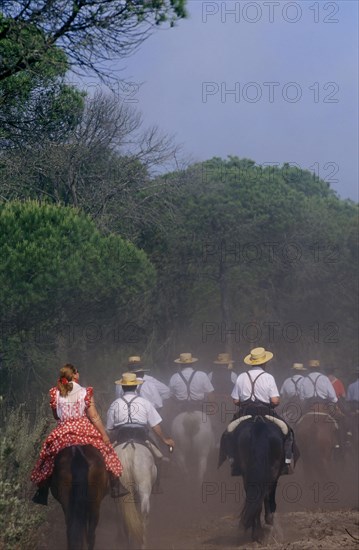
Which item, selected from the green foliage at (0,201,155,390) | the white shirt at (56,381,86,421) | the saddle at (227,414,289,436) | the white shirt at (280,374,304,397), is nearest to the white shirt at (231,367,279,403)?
the saddle at (227,414,289,436)

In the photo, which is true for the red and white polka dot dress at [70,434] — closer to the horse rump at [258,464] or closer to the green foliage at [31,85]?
the horse rump at [258,464]

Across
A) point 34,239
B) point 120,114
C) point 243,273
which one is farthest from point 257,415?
point 243,273

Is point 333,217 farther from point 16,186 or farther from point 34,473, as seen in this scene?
point 34,473

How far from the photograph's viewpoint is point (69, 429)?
1037 centimetres

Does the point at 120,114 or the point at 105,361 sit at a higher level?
the point at 120,114

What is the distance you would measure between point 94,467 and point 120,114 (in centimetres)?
1948

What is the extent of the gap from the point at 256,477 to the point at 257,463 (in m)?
0.17

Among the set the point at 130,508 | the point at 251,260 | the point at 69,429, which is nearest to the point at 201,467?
the point at 130,508

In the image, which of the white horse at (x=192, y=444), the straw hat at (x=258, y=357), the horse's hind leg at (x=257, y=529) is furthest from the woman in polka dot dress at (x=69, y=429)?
the white horse at (x=192, y=444)

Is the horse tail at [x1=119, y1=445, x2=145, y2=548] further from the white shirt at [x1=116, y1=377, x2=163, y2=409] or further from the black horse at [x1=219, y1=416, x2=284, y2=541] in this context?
the white shirt at [x1=116, y1=377, x2=163, y2=409]

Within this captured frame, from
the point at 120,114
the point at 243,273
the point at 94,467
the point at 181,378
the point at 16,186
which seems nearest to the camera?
the point at 94,467

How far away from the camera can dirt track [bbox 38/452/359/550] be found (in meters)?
12.0

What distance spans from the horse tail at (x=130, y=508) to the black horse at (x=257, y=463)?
52.3 inches

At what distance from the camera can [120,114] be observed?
93.5ft
